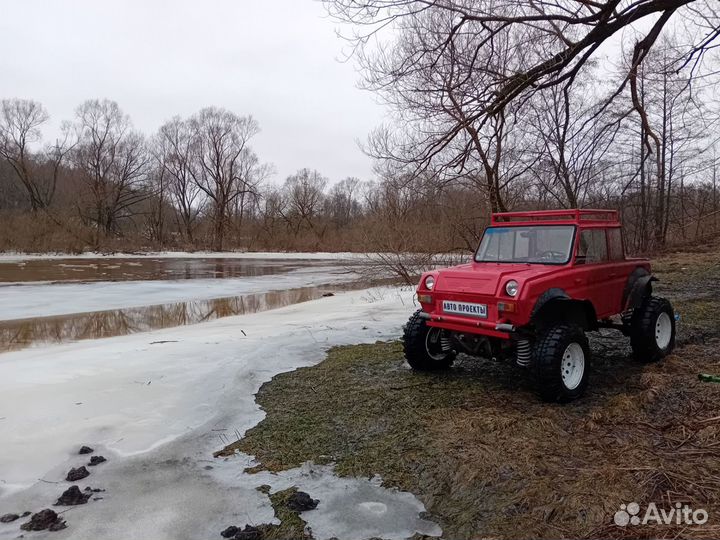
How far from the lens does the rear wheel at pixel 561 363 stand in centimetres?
458

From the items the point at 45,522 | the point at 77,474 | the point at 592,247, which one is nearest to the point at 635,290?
the point at 592,247

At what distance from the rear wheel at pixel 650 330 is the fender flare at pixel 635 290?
88 millimetres

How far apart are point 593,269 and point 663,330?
1.62 m

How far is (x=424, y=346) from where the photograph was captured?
588cm

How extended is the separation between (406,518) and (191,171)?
191ft

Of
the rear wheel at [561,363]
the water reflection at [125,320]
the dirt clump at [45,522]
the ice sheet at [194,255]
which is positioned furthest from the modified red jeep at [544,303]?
the ice sheet at [194,255]

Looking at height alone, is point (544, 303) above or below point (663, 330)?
above

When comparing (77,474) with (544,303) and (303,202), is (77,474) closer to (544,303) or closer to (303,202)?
(544,303)

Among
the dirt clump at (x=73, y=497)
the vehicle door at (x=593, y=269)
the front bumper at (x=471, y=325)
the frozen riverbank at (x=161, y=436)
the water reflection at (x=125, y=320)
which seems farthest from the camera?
the water reflection at (x=125, y=320)

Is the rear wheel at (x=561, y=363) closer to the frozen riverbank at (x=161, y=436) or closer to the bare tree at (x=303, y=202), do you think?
the frozen riverbank at (x=161, y=436)

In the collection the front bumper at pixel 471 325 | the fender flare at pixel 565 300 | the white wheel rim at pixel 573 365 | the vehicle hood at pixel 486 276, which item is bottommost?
the white wheel rim at pixel 573 365

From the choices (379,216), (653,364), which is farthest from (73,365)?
(379,216)

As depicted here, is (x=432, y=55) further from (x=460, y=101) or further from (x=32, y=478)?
(x=32, y=478)

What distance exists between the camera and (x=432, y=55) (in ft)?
24.4
